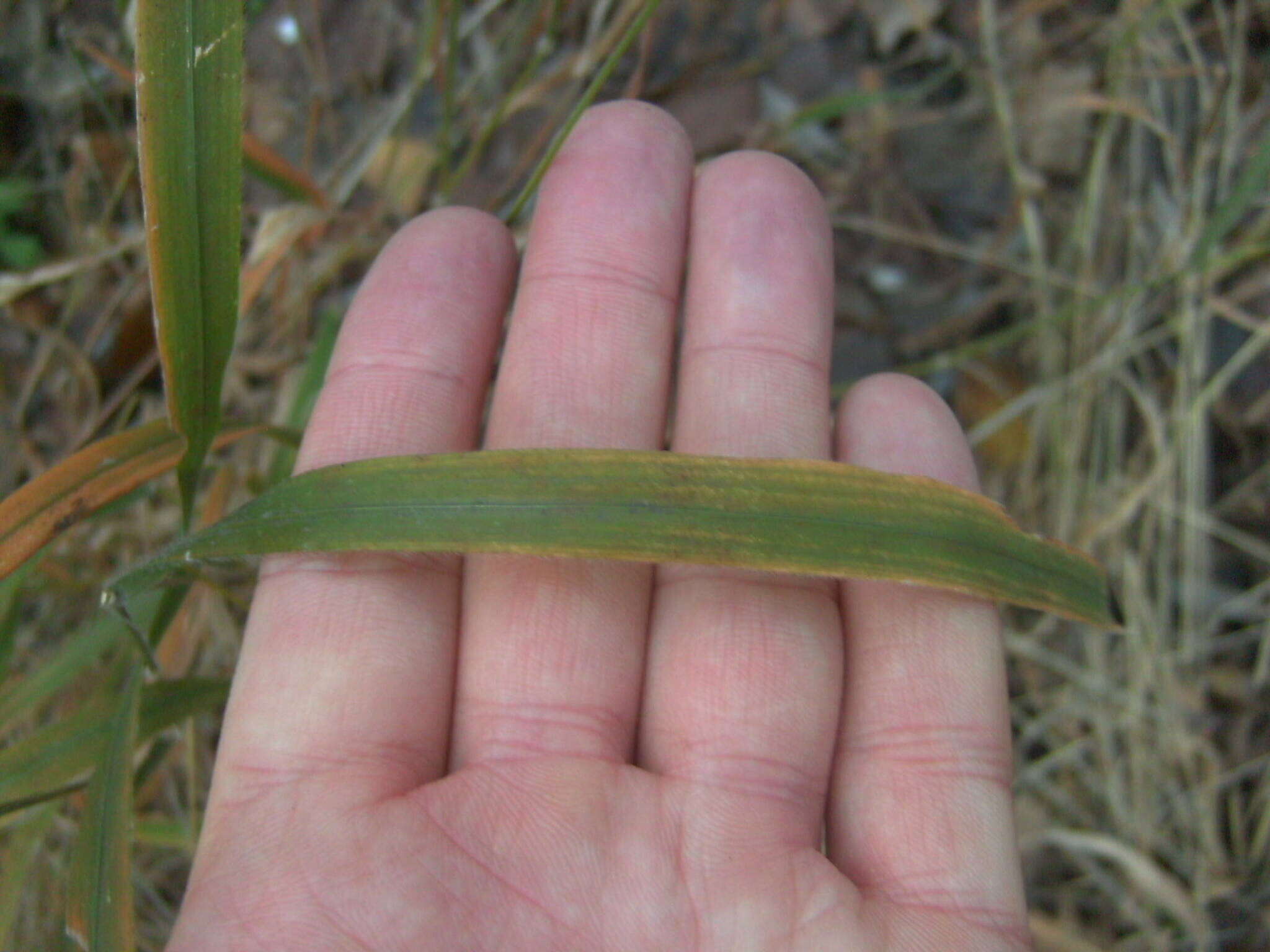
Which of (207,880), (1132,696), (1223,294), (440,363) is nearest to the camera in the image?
(207,880)

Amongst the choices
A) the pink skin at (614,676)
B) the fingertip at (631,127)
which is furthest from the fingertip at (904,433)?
the fingertip at (631,127)

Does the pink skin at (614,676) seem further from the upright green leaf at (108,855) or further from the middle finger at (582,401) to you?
the upright green leaf at (108,855)

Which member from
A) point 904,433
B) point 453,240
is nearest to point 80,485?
point 453,240

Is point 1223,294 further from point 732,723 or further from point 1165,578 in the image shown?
point 732,723

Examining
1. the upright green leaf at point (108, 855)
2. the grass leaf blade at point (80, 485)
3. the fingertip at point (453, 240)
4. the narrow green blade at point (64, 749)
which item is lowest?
the upright green leaf at point (108, 855)

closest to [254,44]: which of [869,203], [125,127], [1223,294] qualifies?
[125,127]

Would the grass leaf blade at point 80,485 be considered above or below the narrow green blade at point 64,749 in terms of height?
above

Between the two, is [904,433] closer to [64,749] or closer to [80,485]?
[80,485]
